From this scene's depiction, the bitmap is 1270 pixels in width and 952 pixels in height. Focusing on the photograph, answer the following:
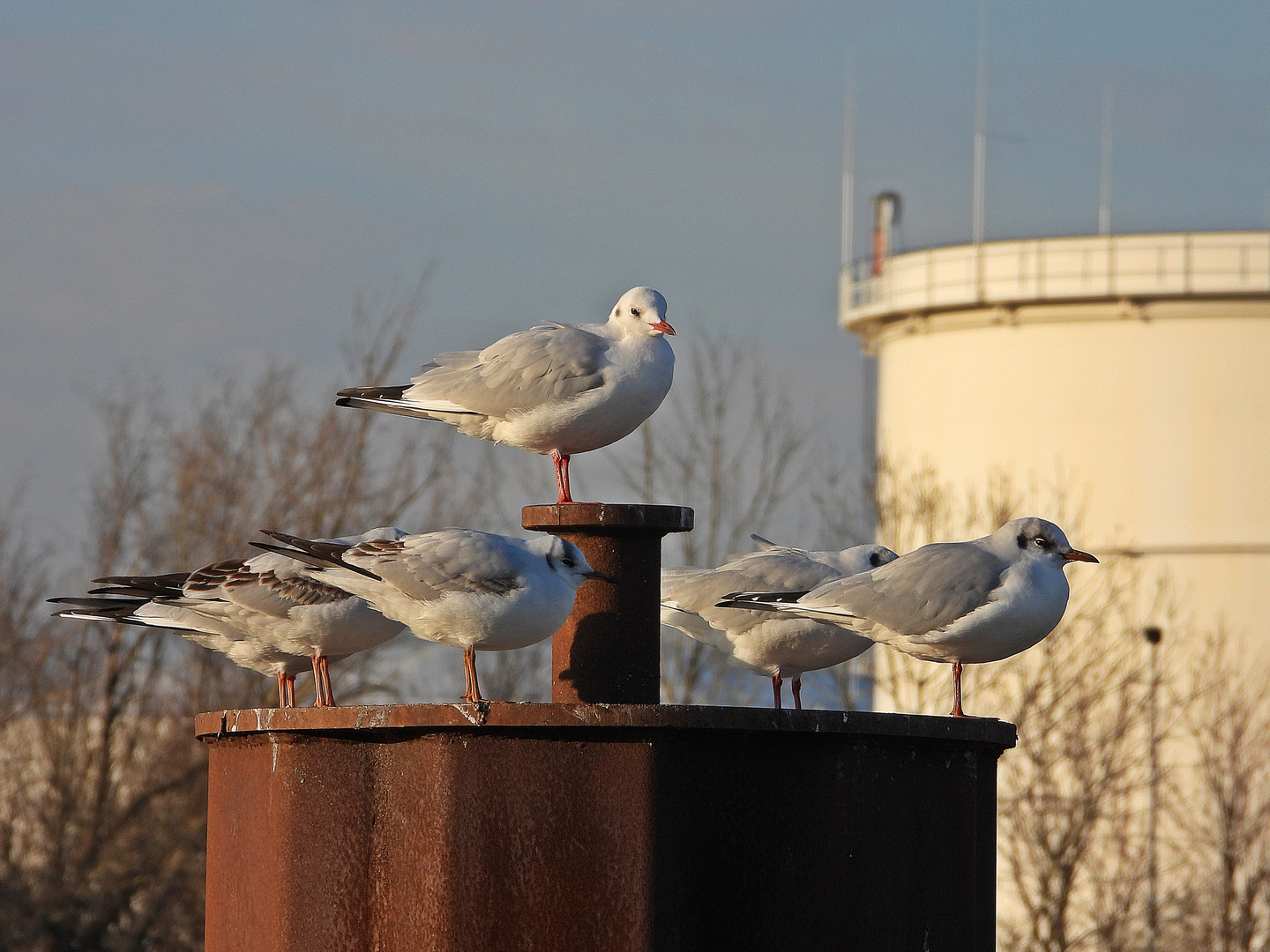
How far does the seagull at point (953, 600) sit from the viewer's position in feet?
28.8

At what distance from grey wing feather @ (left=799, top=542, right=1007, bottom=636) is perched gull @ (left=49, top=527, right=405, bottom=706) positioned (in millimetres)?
2177

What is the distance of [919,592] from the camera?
8789 mm

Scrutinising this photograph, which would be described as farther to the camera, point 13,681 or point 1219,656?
point 1219,656

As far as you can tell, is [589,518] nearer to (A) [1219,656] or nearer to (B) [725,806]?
(B) [725,806]

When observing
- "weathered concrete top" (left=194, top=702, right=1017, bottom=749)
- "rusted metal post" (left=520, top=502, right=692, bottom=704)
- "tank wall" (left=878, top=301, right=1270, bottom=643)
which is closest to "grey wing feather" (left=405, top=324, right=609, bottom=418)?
"rusted metal post" (left=520, top=502, right=692, bottom=704)

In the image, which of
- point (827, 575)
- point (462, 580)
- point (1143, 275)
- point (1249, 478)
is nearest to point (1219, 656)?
point (1249, 478)

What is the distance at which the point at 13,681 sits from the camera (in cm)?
2614

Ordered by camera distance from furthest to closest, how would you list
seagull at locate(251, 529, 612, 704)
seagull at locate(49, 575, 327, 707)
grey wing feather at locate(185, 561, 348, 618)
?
seagull at locate(49, 575, 327, 707)
grey wing feather at locate(185, 561, 348, 618)
seagull at locate(251, 529, 612, 704)

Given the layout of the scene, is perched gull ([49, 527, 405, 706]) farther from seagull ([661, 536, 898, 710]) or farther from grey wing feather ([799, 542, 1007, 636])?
grey wing feather ([799, 542, 1007, 636])

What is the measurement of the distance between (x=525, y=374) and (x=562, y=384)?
19cm

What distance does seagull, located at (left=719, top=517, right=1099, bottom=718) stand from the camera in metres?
8.79

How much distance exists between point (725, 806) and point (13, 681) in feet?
69.0

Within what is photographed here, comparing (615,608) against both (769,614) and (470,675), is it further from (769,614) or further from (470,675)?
(769,614)

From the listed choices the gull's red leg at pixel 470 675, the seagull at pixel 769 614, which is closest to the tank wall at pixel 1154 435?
the seagull at pixel 769 614
